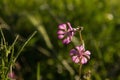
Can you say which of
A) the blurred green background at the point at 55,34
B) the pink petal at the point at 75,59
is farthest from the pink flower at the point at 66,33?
the blurred green background at the point at 55,34

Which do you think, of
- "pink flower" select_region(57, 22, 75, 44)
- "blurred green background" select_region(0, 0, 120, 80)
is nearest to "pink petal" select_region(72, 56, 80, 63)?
"pink flower" select_region(57, 22, 75, 44)

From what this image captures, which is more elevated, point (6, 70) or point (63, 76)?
point (63, 76)

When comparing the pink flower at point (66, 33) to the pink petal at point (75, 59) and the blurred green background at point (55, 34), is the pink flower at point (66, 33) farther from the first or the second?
the blurred green background at point (55, 34)

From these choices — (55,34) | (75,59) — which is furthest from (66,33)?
(55,34)

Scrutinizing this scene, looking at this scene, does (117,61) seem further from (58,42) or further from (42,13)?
(42,13)

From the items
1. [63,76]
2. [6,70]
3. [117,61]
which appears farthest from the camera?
[117,61]

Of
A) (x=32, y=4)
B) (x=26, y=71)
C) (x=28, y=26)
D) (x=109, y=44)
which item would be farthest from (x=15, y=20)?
(x=109, y=44)

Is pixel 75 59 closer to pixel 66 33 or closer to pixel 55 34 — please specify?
pixel 66 33

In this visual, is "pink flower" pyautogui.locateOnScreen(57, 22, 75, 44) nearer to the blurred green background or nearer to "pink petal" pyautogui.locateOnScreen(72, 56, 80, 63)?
"pink petal" pyautogui.locateOnScreen(72, 56, 80, 63)
